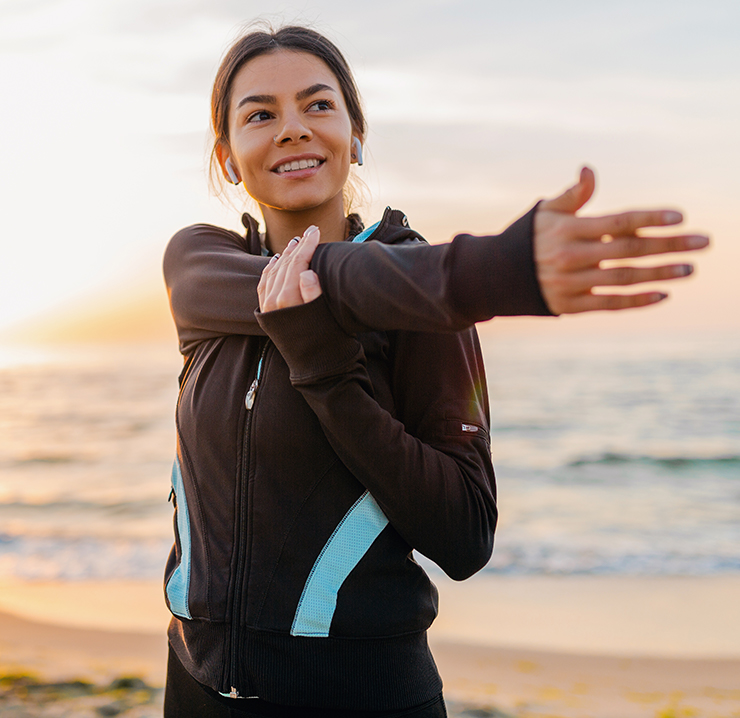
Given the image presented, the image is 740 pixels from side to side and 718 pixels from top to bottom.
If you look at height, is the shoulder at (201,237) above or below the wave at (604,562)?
above

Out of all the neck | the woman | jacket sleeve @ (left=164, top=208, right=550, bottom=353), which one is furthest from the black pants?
the neck

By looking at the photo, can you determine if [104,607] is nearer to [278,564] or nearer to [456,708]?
[456,708]

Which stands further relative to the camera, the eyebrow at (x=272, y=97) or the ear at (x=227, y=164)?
the ear at (x=227, y=164)

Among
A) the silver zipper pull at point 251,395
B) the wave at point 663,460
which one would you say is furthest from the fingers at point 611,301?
the wave at point 663,460

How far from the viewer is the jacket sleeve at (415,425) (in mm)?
1251

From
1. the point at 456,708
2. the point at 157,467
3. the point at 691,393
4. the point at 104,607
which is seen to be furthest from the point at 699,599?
the point at 691,393

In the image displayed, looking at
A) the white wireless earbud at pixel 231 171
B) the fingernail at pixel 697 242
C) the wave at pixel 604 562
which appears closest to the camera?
the fingernail at pixel 697 242

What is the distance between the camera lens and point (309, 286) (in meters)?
1.19

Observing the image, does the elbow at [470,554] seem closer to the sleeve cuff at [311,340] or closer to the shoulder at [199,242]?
the sleeve cuff at [311,340]

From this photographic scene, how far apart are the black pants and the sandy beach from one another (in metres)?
2.39

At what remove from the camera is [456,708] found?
382cm

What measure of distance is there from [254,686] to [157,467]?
10.5 meters

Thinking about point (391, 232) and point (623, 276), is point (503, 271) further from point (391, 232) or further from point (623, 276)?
point (391, 232)

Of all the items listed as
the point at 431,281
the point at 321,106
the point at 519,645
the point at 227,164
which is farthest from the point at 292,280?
the point at 519,645
